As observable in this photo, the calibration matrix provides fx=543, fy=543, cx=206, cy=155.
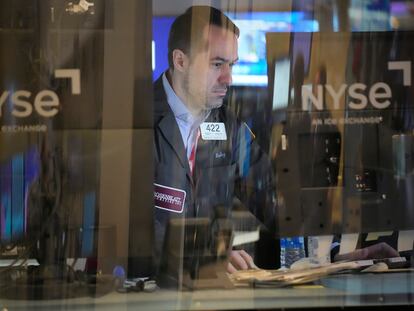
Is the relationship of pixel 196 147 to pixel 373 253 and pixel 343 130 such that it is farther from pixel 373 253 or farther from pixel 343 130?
pixel 373 253

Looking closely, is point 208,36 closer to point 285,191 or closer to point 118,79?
point 118,79

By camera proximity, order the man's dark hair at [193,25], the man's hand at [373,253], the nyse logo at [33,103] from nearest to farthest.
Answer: the nyse logo at [33,103] < the man's dark hair at [193,25] < the man's hand at [373,253]

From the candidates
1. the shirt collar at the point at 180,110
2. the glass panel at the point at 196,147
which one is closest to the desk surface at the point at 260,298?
the glass panel at the point at 196,147

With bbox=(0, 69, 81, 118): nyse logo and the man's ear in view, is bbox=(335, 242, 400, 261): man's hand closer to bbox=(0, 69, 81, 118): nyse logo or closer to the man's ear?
the man's ear

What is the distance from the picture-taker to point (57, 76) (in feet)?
5.21

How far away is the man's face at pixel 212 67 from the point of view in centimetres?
169

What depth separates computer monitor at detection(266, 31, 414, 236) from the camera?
1.65 metres

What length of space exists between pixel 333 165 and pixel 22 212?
3.13ft

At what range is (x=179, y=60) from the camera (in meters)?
1.69

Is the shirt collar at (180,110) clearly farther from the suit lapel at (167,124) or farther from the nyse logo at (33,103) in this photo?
the nyse logo at (33,103)

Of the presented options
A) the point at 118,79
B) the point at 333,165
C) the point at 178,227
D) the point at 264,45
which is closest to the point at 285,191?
the point at 333,165

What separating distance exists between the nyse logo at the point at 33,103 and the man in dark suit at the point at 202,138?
300mm

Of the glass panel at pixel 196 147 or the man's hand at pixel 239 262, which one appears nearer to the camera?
the glass panel at pixel 196 147

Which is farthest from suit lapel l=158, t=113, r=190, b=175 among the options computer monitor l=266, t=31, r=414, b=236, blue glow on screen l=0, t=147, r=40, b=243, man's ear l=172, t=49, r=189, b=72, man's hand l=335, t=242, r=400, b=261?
man's hand l=335, t=242, r=400, b=261
